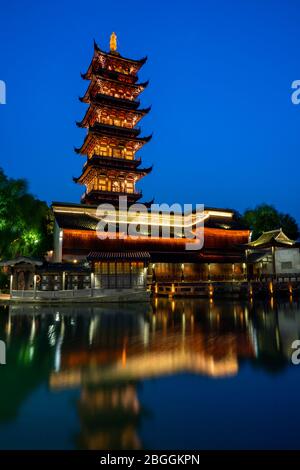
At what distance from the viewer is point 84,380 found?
7289mm

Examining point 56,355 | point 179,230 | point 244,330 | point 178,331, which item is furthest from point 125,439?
point 179,230

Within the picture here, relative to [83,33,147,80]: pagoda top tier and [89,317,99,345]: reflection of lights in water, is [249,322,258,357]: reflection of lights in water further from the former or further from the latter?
[83,33,147,80]: pagoda top tier

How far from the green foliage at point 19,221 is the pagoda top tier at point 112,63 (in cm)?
2110

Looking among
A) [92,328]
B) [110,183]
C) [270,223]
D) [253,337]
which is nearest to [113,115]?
[110,183]

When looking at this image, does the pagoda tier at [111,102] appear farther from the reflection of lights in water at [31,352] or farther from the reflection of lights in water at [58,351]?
the reflection of lights in water at [31,352]

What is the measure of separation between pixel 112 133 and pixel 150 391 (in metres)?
38.4

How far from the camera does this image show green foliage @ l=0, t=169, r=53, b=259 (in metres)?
31.7

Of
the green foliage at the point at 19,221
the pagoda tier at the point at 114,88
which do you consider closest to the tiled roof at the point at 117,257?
the green foliage at the point at 19,221

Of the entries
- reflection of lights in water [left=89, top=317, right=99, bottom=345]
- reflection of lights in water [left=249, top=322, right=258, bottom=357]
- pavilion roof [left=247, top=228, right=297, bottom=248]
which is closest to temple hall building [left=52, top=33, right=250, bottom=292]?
pavilion roof [left=247, top=228, right=297, bottom=248]

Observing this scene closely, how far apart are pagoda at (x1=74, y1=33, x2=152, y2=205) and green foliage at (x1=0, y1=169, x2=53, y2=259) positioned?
704cm

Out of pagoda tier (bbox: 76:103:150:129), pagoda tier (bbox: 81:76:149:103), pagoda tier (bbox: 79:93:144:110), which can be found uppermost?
pagoda tier (bbox: 81:76:149:103)

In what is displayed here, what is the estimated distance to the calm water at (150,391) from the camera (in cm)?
489

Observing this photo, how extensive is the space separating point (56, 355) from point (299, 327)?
1100 centimetres

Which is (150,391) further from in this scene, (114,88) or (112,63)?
(112,63)
